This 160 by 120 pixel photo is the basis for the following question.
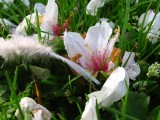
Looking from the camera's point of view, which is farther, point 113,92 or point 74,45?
point 74,45

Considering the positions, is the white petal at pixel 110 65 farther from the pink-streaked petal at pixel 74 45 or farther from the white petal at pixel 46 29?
the white petal at pixel 46 29

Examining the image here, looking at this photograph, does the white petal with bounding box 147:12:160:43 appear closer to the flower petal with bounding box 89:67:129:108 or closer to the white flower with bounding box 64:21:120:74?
the white flower with bounding box 64:21:120:74

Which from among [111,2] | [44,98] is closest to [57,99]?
[44,98]

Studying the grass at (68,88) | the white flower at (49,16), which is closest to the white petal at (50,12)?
the white flower at (49,16)

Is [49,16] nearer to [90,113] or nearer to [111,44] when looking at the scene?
[111,44]

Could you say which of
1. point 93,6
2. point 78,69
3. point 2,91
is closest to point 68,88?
point 78,69

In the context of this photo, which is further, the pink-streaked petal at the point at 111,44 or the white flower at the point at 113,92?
the pink-streaked petal at the point at 111,44

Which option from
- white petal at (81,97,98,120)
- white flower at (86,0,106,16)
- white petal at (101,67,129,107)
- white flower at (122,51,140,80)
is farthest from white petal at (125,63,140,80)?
white flower at (86,0,106,16)
